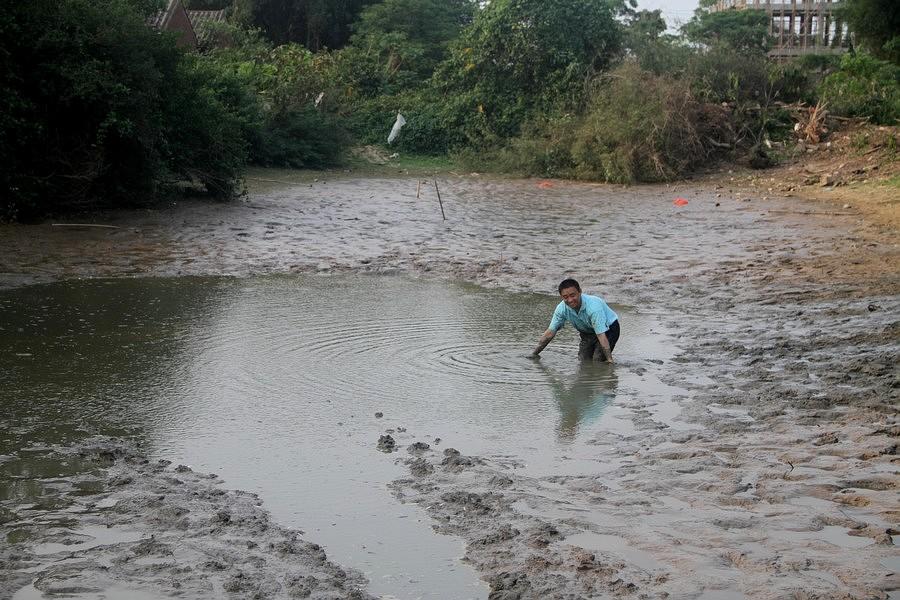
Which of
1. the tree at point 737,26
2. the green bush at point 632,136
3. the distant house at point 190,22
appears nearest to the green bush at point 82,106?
the green bush at point 632,136

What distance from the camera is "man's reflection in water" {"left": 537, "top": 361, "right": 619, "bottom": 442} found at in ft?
25.9

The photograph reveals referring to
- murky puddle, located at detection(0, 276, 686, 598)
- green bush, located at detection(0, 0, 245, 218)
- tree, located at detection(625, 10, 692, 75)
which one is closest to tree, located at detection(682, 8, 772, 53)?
tree, located at detection(625, 10, 692, 75)

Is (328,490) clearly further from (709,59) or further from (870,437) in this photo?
(709,59)

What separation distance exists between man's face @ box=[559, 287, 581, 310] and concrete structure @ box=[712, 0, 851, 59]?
4190cm

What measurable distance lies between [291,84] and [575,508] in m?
26.3

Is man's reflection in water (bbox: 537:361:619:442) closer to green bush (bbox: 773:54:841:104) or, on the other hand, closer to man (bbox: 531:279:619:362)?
man (bbox: 531:279:619:362)

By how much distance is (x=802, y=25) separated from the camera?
4941 cm

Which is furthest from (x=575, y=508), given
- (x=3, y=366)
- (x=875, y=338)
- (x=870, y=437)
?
(x=3, y=366)

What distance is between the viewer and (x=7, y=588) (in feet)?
16.3

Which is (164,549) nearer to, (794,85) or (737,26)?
(794,85)

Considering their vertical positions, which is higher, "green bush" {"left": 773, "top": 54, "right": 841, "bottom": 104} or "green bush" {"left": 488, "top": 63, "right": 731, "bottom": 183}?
"green bush" {"left": 773, "top": 54, "right": 841, "bottom": 104}

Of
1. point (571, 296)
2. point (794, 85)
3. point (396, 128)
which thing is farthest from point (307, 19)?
point (571, 296)

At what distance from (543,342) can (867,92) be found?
21.6 m

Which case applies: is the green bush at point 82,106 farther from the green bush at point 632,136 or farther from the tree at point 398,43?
the tree at point 398,43
